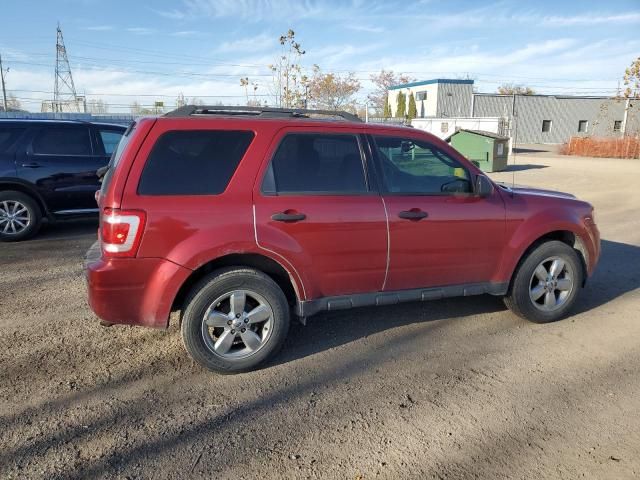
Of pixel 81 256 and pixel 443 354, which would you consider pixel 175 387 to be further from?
pixel 81 256

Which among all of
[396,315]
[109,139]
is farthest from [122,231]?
[109,139]

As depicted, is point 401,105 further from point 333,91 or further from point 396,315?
point 396,315

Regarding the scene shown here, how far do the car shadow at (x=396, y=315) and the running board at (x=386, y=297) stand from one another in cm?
39

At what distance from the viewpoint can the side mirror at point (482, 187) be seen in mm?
3895

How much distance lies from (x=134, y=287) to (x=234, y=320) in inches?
27.9

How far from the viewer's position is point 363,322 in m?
4.33

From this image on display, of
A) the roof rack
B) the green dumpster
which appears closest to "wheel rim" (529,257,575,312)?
the roof rack

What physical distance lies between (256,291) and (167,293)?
603 mm

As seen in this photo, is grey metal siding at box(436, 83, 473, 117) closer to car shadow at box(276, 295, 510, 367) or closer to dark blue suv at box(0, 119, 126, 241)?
dark blue suv at box(0, 119, 126, 241)

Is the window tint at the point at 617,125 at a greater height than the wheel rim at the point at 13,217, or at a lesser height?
greater

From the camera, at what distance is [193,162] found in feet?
10.7

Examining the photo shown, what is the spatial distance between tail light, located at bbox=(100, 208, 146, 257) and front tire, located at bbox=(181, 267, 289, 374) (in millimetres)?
520

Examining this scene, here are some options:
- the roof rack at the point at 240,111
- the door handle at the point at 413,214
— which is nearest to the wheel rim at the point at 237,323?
the door handle at the point at 413,214

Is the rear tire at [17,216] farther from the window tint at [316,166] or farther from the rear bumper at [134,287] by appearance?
the window tint at [316,166]
